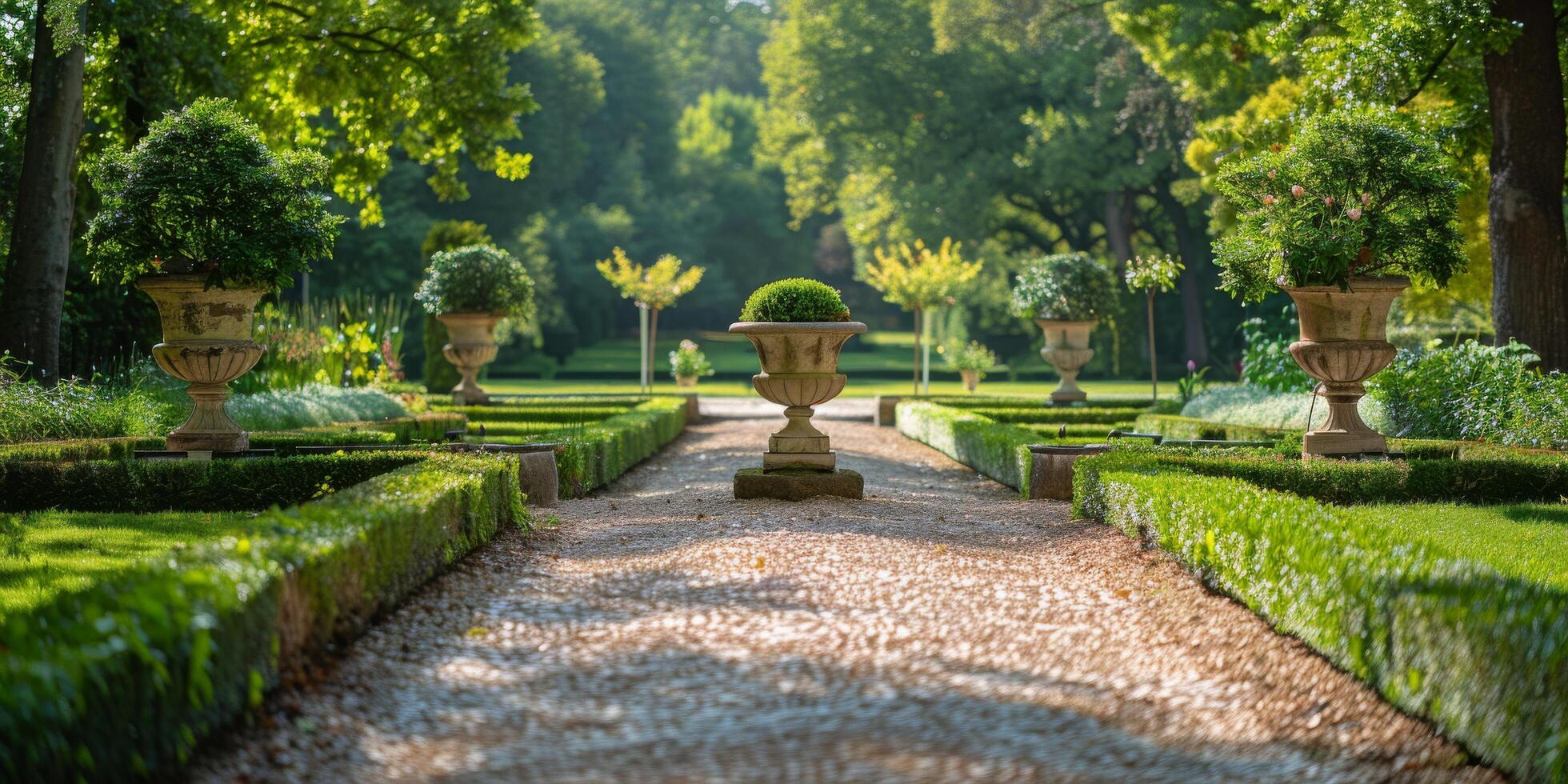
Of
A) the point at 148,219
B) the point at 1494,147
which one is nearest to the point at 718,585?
the point at 148,219

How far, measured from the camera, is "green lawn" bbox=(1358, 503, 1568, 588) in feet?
18.1

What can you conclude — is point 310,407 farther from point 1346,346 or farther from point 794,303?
point 1346,346

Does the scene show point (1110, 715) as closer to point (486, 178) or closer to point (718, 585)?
point (718, 585)

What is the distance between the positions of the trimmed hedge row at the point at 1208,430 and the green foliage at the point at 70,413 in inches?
317

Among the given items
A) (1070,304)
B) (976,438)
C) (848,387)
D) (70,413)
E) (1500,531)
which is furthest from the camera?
(848,387)

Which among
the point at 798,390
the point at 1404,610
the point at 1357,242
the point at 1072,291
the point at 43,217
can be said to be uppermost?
the point at 43,217

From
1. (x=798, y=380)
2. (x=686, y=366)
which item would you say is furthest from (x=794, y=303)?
(x=686, y=366)

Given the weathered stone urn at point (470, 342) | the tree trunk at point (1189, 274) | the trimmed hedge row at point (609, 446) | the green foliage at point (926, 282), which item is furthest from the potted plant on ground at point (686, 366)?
the tree trunk at point (1189, 274)

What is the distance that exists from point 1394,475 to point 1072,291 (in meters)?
10.8

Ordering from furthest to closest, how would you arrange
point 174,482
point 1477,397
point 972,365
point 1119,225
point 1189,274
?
point 1119,225, point 1189,274, point 972,365, point 1477,397, point 174,482

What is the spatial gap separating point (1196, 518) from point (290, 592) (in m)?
3.75

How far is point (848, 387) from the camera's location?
32188 millimetres

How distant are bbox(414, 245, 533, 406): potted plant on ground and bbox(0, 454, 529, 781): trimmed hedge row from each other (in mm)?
12691

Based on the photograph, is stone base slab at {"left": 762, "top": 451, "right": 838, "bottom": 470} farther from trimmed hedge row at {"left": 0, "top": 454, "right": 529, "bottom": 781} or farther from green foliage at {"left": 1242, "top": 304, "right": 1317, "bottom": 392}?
green foliage at {"left": 1242, "top": 304, "right": 1317, "bottom": 392}
